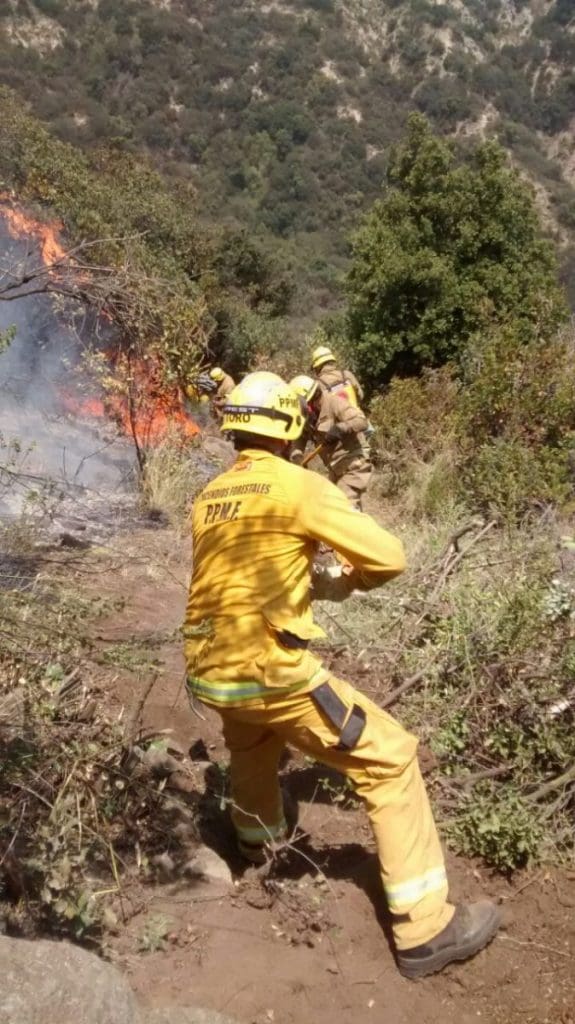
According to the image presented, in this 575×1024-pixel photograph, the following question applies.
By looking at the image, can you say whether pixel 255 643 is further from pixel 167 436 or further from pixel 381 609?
pixel 167 436

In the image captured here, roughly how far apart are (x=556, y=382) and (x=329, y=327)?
10.5m

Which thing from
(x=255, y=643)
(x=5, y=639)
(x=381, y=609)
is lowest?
(x=381, y=609)

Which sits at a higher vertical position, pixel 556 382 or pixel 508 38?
pixel 508 38

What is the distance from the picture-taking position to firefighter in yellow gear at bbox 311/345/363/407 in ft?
25.3

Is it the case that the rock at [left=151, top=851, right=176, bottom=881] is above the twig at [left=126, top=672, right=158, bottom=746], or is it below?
below

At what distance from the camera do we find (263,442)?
3021mm

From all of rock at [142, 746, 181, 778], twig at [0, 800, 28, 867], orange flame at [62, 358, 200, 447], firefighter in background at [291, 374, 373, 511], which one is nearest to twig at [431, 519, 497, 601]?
rock at [142, 746, 181, 778]

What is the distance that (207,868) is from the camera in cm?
326

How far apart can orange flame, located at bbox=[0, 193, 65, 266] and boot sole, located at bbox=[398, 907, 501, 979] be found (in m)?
7.94

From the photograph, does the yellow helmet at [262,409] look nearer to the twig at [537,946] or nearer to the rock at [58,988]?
the rock at [58,988]

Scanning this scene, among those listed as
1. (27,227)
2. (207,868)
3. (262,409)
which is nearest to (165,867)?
(207,868)

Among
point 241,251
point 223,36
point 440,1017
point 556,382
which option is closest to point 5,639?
point 440,1017

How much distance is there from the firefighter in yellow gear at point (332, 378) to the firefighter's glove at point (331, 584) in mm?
4624

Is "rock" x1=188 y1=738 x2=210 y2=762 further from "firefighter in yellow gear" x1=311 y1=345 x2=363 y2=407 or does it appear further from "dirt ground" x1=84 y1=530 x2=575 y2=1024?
"firefighter in yellow gear" x1=311 y1=345 x2=363 y2=407
